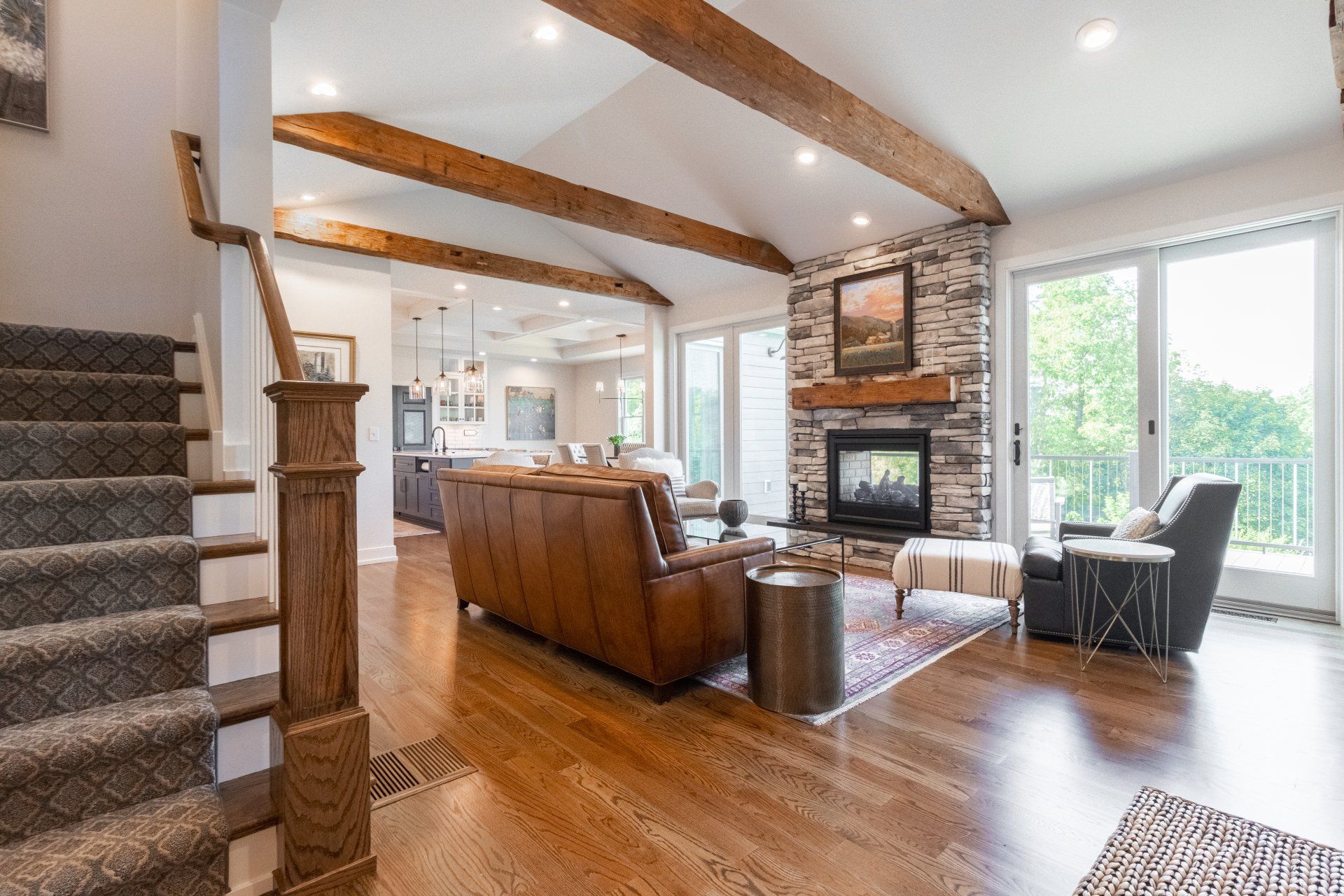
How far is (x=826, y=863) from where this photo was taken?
165 cm

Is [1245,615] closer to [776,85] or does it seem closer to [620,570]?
[620,570]

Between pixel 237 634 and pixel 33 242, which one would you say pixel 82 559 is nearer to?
pixel 237 634

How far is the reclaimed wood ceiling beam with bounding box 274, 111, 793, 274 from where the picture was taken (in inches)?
146

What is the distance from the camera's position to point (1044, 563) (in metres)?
3.38

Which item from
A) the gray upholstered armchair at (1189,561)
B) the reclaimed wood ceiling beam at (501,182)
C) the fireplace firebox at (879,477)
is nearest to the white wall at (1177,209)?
the fireplace firebox at (879,477)

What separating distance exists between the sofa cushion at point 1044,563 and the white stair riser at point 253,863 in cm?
347

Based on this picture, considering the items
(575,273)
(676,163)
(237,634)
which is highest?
(676,163)

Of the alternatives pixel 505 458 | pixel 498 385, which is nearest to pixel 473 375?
pixel 505 458

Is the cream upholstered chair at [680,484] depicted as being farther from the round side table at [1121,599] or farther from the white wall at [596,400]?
the white wall at [596,400]

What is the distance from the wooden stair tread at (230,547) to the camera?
183 centimetres

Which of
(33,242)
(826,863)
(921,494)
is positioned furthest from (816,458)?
(33,242)

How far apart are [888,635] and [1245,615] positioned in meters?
2.22

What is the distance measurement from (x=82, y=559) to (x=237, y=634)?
1.40ft

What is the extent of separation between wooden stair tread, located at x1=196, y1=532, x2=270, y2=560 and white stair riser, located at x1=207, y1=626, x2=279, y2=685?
0.86 feet
